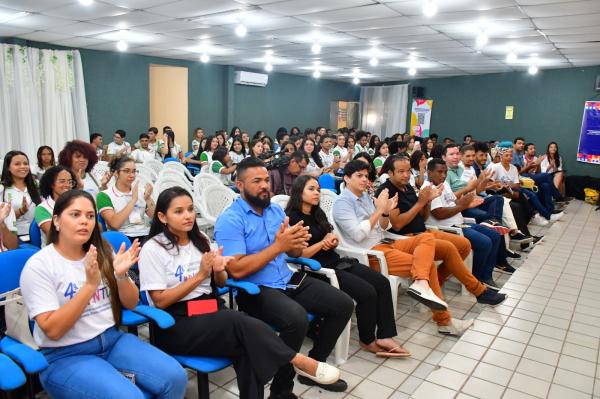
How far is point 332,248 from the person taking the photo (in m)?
2.99

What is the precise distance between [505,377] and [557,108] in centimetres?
962

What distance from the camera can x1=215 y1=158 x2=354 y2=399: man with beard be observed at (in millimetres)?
2326

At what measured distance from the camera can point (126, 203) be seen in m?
3.29

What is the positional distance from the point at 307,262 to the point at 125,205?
1445 millimetres

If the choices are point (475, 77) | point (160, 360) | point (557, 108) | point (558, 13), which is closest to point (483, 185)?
point (558, 13)

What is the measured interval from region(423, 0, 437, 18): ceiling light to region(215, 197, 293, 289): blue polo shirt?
3.30 meters

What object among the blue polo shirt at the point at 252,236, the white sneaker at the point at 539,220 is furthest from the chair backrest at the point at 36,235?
the white sneaker at the point at 539,220

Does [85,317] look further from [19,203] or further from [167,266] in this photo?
[19,203]

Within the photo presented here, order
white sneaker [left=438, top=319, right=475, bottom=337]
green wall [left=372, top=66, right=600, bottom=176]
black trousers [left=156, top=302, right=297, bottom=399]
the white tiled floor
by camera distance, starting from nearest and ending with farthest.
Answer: black trousers [left=156, top=302, right=297, bottom=399], the white tiled floor, white sneaker [left=438, top=319, right=475, bottom=337], green wall [left=372, top=66, right=600, bottom=176]

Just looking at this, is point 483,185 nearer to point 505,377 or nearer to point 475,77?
point 505,377

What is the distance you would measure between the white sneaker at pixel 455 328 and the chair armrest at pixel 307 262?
3.92 feet

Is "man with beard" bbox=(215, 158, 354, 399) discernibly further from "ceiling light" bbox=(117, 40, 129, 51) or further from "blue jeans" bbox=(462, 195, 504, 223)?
"ceiling light" bbox=(117, 40, 129, 51)

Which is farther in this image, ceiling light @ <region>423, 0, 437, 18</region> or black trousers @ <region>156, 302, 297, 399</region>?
ceiling light @ <region>423, 0, 437, 18</region>

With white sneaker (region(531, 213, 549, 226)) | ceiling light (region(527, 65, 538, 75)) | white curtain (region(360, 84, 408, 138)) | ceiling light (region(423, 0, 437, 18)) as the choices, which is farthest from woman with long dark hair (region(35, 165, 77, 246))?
white curtain (region(360, 84, 408, 138))
